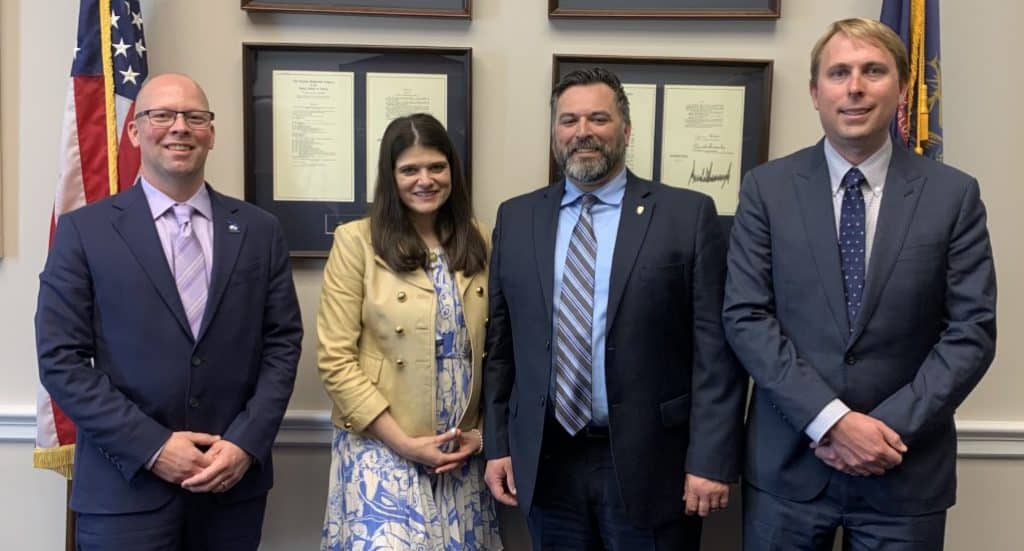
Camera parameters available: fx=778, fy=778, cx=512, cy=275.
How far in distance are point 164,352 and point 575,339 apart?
0.91 m

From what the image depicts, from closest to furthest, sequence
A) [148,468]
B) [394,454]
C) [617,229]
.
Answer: [148,468] → [617,229] → [394,454]

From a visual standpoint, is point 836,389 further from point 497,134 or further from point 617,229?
point 497,134

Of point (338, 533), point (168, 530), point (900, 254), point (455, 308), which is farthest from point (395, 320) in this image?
point (900, 254)

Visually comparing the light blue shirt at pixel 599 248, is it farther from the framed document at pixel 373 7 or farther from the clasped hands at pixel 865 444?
the framed document at pixel 373 7

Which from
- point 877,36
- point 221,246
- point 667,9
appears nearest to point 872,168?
point 877,36

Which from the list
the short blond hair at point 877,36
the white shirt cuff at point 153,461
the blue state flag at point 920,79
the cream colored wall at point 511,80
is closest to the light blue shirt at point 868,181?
the short blond hair at point 877,36

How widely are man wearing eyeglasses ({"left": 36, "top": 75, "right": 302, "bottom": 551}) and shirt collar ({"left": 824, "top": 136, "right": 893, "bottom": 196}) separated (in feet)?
4.27

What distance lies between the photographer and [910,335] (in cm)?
156

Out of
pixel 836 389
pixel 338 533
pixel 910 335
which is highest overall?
pixel 910 335

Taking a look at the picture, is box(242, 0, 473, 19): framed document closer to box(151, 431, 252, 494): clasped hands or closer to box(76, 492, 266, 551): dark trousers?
box(151, 431, 252, 494): clasped hands

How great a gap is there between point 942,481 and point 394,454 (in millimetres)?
1227

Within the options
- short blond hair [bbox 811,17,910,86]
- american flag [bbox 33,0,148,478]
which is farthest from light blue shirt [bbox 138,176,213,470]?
short blond hair [bbox 811,17,910,86]

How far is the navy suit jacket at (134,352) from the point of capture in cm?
166

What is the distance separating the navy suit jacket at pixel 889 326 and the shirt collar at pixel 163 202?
4.07 ft
